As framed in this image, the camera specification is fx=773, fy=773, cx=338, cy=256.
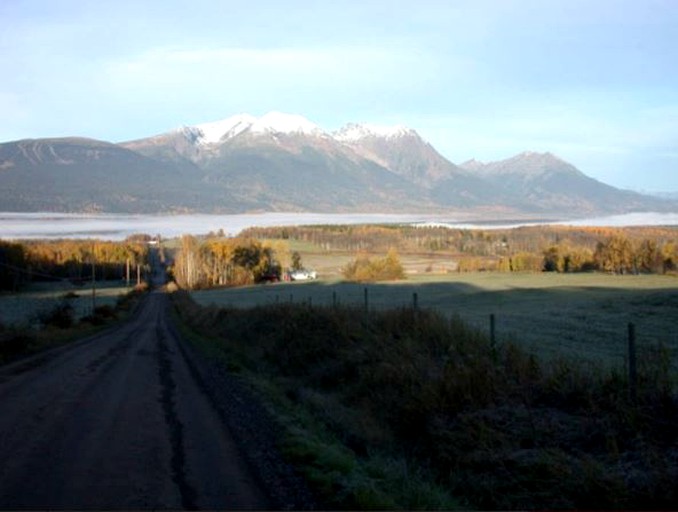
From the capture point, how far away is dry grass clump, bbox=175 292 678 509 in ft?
24.8

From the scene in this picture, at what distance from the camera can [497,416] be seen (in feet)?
31.9

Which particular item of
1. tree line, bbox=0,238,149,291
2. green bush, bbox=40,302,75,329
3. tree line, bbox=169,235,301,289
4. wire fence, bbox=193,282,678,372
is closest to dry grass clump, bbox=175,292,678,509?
wire fence, bbox=193,282,678,372

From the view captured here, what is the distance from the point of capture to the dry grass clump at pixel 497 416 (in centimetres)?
755

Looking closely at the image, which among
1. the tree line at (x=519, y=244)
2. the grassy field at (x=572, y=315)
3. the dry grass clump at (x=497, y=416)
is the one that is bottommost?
the grassy field at (x=572, y=315)

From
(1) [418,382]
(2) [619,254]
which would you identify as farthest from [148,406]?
(2) [619,254]

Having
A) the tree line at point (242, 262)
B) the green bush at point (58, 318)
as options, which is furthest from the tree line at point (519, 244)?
the green bush at point (58, 318)

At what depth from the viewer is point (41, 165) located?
118750 mm

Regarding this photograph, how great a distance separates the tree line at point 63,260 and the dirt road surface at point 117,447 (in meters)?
77.5

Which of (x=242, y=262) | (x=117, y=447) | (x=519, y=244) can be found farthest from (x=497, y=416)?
(x=242, y=262)

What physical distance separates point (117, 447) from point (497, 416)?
15.7 ft

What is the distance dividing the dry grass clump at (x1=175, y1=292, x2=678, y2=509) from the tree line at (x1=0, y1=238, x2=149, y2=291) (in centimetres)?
8044

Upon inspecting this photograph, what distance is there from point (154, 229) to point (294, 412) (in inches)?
1522

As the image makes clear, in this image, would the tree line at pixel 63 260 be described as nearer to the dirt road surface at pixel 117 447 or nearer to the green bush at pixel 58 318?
the green bush at pixel 58 318

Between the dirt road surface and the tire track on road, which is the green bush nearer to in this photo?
the tire track on road
